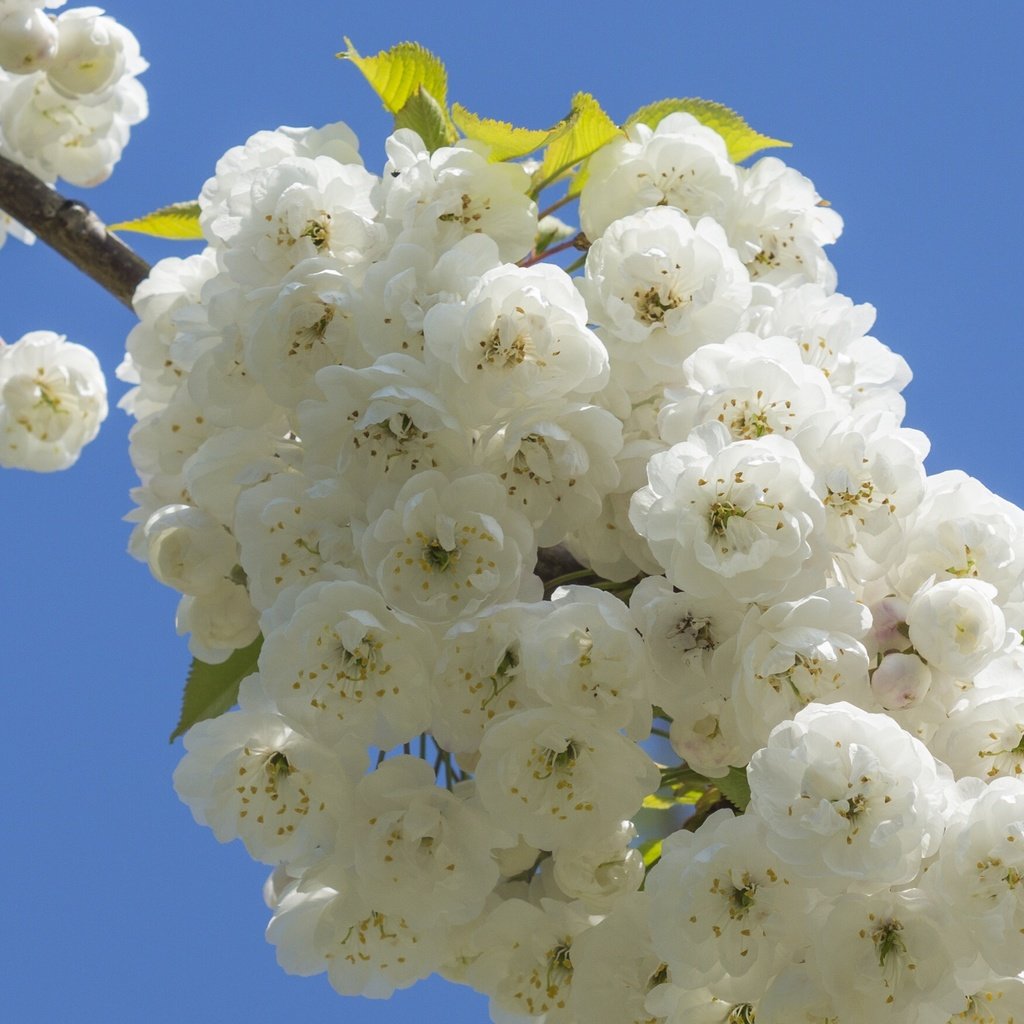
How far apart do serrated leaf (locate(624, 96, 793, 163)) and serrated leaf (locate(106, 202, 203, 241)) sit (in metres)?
0.78

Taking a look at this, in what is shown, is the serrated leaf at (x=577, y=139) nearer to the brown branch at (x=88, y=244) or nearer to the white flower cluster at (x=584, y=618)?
the white flower cluster at (x=584, y=618)

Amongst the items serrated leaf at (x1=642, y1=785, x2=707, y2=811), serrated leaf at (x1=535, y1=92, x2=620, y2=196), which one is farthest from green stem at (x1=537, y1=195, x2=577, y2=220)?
serrated leaf at (x1=642, y1=785, x2=707, y2=811)

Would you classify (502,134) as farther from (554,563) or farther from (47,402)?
(47,402)

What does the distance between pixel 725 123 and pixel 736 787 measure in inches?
43.5

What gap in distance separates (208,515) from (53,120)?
127 cm

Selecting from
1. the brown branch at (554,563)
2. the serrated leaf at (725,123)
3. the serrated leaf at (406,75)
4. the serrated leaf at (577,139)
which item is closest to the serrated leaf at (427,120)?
the serrated leaf at (406,75)

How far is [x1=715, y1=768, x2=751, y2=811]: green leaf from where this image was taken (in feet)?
5.88

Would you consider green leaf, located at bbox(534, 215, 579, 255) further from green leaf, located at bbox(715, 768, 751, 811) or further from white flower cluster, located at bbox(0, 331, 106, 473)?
white flower cluster, located at bbox(0, 331, 106, 473)

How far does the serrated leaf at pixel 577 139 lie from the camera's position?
6.86 feet

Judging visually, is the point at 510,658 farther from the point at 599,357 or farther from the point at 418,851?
the point at 599,357

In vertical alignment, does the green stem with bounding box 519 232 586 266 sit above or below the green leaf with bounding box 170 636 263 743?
above

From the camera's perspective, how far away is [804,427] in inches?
67.1

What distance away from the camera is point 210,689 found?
85.8 inches

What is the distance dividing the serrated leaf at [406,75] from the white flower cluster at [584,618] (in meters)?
0.25
